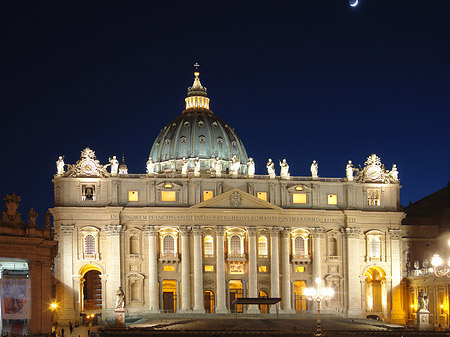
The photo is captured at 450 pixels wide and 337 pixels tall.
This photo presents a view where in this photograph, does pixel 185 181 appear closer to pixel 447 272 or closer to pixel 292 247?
pixel 292 247

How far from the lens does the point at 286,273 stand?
109 metres

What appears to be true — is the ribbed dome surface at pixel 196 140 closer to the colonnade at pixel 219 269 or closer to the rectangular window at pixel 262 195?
the rectangular window at pixel 262 195

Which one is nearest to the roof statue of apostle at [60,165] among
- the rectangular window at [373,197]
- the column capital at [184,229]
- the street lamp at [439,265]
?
the column capital at [184,229]

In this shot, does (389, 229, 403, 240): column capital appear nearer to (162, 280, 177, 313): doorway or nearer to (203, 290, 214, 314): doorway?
(203, 290, 214, 314): doorway

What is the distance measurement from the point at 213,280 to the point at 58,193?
2028 cm

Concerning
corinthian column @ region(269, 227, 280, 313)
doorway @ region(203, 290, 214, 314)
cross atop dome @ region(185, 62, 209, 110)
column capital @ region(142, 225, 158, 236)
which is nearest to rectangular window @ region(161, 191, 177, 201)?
column capital @ region(142, 225, 158, 236)

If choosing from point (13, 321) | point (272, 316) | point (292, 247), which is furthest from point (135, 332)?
point (292, 247)

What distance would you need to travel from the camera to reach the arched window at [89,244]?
106m

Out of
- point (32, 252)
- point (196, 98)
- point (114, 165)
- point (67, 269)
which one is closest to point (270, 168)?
point (114, 165)

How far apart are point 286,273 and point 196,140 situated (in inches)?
1479

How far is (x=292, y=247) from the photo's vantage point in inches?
4358

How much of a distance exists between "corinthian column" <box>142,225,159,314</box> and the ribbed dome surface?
31828 millimetres

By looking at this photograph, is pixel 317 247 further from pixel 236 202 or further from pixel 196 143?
pixel 196 143

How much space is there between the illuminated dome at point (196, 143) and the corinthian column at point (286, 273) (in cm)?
2910
